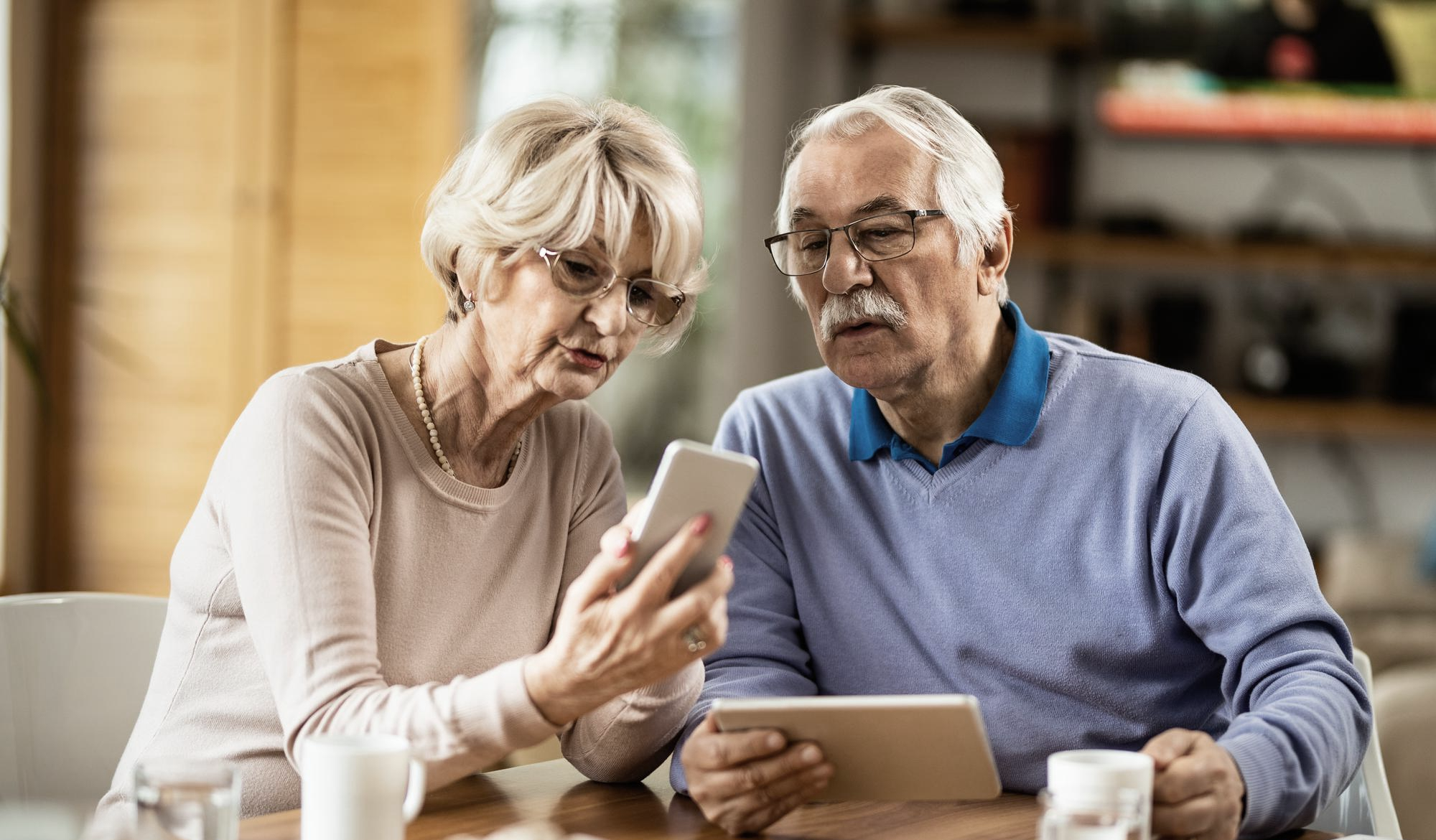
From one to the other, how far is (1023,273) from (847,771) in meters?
3.41

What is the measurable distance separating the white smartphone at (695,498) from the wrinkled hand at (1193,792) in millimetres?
423

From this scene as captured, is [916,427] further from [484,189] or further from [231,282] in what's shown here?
[231,282]

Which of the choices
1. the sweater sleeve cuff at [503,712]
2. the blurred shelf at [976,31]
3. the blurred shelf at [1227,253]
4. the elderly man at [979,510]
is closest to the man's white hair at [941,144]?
the elderly man at [979,510]

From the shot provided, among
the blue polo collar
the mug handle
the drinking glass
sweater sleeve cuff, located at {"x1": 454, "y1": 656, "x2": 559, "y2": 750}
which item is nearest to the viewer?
the drinking glass

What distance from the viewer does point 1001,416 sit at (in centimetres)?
167

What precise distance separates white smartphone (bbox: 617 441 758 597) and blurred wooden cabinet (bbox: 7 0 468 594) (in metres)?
2.97

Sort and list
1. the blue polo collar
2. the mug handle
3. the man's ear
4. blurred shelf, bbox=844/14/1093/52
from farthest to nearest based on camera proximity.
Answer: blurred shelf, bbox=844/14/1093/52
the man's ear
the blue polo collar
the mug handle

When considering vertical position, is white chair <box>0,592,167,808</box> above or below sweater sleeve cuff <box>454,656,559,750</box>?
below

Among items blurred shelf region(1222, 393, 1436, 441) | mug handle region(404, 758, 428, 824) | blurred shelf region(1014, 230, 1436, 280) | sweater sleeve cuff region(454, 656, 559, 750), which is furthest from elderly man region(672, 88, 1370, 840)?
blurred shelf region(1222, 393, 1436, 441)

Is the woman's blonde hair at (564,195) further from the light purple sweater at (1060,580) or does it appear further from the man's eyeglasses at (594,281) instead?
the light purple sweater at (1060,580)

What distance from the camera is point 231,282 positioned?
4102mm

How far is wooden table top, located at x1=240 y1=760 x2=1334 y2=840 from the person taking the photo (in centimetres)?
125

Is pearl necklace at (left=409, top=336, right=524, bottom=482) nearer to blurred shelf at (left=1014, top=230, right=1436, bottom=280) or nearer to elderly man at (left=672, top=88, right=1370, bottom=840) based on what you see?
elderly man at (left=672, top=88, right=1370, bottom=840)

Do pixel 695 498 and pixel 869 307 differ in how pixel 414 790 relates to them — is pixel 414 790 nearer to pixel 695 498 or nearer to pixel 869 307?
pixel 695 498
